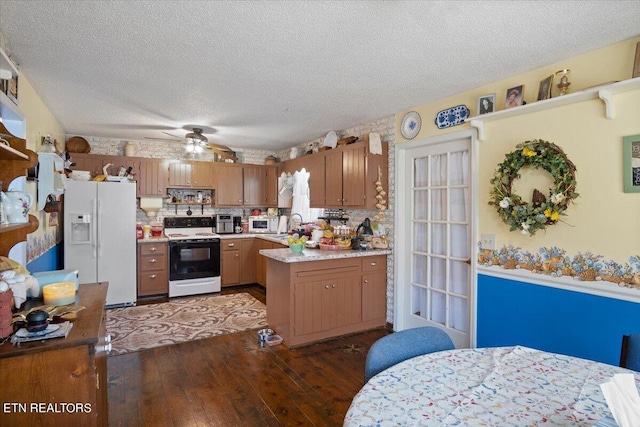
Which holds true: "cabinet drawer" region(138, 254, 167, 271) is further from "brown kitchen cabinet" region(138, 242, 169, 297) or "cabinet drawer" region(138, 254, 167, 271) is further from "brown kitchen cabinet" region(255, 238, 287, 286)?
"brown kitchen cabinet" region(255, 238, 287, 286)

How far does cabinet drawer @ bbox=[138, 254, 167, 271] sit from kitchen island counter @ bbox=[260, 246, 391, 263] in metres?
2.31

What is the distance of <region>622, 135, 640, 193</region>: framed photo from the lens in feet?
6.80

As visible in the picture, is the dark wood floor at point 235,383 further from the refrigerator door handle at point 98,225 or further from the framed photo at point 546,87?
the framed photo at point 546,87

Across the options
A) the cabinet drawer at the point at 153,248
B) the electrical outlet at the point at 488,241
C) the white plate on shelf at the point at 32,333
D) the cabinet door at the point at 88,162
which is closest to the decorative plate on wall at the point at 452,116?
the electrical outlet at the point at 488,241

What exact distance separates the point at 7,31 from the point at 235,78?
1439mm

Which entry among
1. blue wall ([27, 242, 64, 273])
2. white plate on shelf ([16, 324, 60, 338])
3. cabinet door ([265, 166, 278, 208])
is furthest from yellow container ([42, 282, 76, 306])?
cabinet door ([265, 166, 278, 208])

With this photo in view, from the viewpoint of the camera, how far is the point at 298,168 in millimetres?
5395

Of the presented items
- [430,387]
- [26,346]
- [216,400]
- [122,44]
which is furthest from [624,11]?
[216,400]

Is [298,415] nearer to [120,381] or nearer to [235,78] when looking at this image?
[120,381]

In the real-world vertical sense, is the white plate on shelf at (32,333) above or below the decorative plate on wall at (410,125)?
below

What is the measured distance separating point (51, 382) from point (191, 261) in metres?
4.02

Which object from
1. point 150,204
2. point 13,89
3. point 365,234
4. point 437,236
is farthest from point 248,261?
point 13,89

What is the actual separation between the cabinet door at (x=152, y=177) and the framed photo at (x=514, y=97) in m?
4.97

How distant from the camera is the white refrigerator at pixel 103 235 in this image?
4.38m
